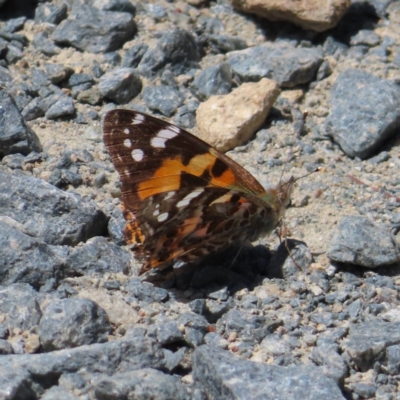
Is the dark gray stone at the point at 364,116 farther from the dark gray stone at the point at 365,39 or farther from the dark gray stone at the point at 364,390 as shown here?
the dark gray stone at the point at 364,390

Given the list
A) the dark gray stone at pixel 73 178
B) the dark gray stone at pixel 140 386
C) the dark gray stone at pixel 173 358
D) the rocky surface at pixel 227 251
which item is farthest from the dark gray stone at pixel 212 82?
the dark gray stone at pixel 140 386

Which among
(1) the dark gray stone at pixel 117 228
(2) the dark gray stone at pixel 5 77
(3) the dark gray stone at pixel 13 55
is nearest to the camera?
(1) the dark gray stone at pixel 117 228

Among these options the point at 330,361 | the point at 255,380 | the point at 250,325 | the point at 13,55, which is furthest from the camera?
the point at 13,55

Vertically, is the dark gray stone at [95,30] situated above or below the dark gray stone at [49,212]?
above

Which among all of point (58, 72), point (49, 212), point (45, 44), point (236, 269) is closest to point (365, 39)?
point (58, 72)

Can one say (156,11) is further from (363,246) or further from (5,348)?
(5,348)

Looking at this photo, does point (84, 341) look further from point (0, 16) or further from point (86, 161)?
point (0, 16)

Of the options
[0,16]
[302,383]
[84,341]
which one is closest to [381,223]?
[302,383]
